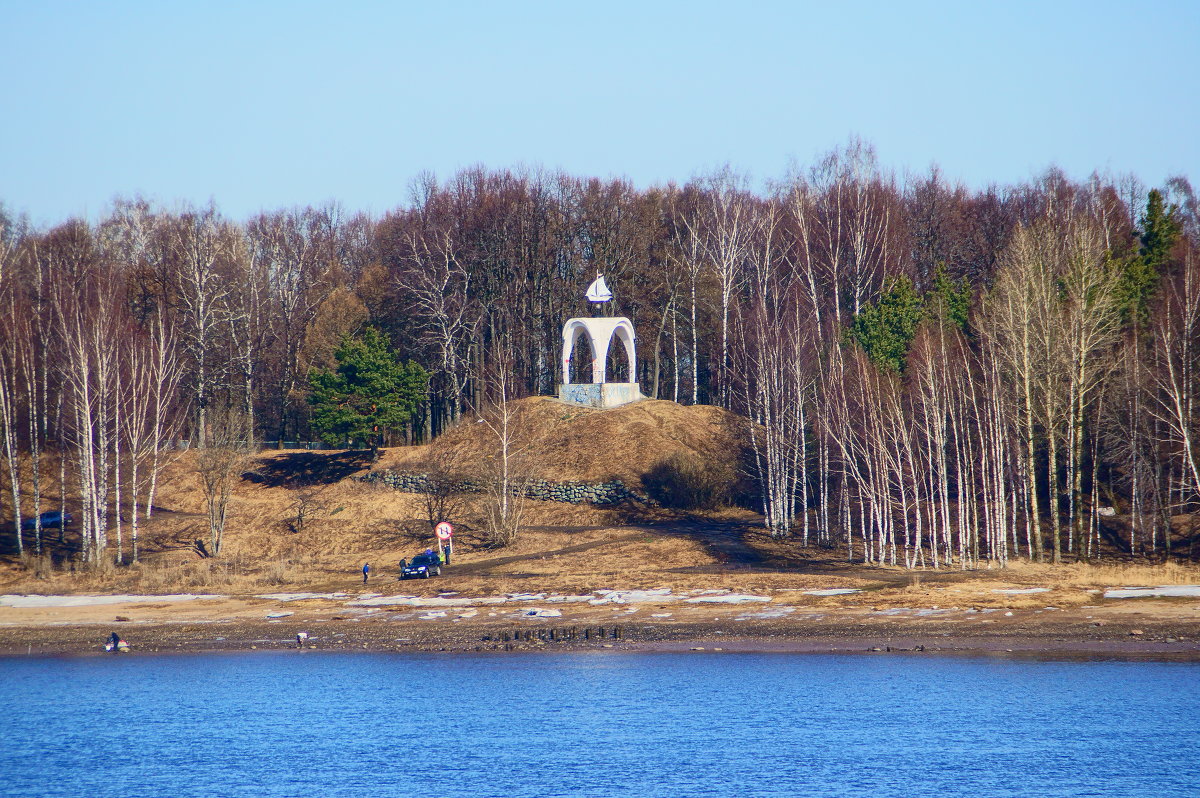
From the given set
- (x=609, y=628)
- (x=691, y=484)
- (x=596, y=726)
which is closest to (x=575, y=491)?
(x=691, y=484)

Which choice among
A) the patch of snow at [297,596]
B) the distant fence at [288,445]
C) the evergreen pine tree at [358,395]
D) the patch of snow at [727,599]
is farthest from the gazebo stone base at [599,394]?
the patch of snow at [727,599]

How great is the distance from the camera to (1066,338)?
44.0m

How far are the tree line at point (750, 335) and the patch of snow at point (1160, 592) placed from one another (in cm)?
489

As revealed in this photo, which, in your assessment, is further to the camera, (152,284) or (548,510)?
(152,284)

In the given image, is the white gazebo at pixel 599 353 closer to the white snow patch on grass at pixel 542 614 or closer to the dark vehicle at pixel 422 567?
the dark vehicle at pixel 422 567

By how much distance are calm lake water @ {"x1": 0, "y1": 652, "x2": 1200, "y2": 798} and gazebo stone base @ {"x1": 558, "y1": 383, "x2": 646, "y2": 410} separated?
96.7 feet

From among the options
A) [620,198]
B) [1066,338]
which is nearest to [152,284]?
[620,198]

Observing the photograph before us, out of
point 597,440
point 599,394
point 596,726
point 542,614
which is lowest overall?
point 596,726

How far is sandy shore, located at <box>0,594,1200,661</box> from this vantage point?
34.9m

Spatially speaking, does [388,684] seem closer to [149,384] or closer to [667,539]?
[667,539]

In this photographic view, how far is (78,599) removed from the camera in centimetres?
4509

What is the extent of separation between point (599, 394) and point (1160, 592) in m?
34.3

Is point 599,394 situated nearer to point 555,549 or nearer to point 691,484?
point 691,484

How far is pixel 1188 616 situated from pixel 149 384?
4468 centimetres
